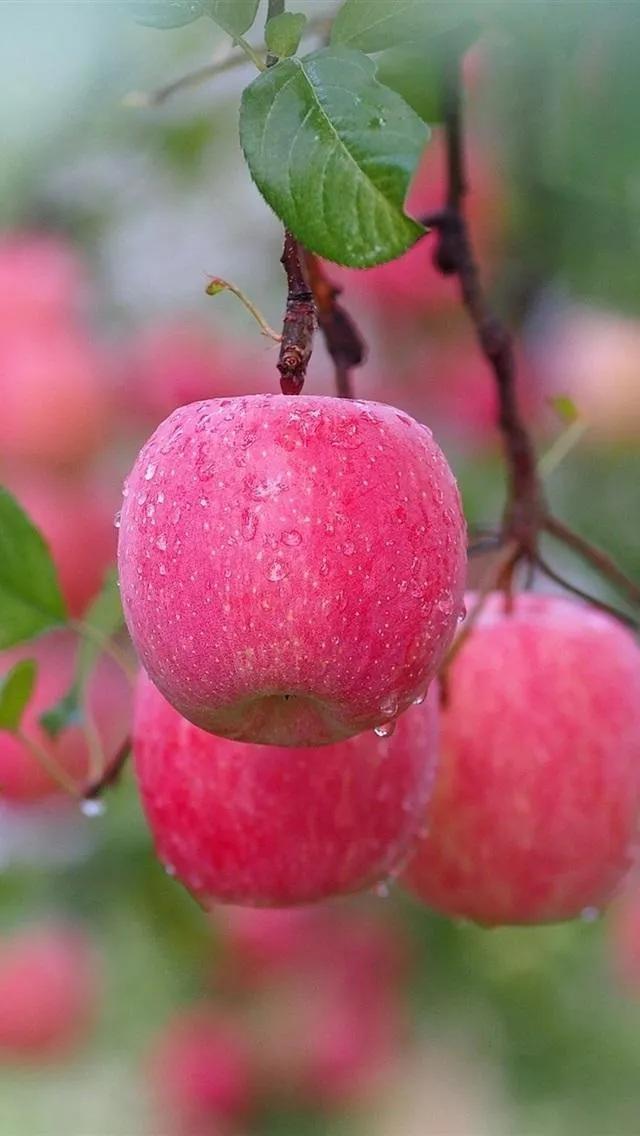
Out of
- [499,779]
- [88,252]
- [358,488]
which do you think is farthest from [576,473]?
[358,488]

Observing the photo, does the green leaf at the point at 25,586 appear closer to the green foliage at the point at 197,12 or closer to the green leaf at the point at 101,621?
the green leaf at the point at 101,621

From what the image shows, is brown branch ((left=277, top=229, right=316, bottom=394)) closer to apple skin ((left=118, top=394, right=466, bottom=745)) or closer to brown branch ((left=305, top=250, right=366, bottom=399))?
apple skin ((left=118, top=394, right=466, bottom=745))

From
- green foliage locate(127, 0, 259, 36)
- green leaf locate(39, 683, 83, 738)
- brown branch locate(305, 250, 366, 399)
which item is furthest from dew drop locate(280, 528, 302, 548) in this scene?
green leaf locate(39, 683, 83, 738)

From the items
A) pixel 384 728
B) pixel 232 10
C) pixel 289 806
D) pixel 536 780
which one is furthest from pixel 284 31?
pixel 536 780

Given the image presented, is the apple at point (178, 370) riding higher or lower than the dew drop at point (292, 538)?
lower

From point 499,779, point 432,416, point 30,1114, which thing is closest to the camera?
point 499,779

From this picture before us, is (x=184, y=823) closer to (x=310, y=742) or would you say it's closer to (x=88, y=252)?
(x=310, y=742)

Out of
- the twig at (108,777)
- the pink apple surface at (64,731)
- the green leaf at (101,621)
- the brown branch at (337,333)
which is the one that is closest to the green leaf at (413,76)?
the brown branch at (337,333)
